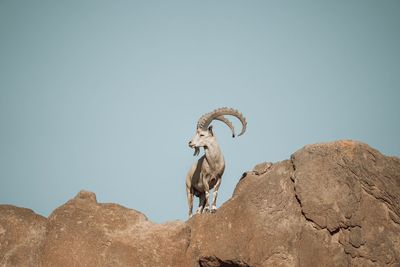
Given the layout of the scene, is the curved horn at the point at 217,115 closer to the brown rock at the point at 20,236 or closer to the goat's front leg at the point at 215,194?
the goat's front leg at the point at 215,194

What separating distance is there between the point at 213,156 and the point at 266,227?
3.55 metres

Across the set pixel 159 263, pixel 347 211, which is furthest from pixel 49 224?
Answer: pixel 347 211

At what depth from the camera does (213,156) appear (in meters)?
13.9

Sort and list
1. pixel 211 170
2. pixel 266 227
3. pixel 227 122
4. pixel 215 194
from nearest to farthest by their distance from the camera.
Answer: pixel 266 227, pixel 215 194, pixel 211 170, pixel 227 122

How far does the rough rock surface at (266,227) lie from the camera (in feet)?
34.1

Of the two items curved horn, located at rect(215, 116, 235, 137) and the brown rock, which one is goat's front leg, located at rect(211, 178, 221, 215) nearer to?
curved horn, located at rect(215, 116, 235, 137)

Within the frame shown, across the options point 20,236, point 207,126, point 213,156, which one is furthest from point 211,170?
point 20,236

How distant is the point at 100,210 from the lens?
11820mm

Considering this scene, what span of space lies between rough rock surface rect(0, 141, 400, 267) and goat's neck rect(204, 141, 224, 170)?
2.05 meters

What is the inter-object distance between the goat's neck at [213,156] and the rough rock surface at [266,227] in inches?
80.6

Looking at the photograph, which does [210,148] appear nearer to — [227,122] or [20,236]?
[227,122]

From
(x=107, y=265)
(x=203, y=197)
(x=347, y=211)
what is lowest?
(x=107, y=265)

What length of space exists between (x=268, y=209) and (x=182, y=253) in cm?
242

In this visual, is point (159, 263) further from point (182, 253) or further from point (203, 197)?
point (203, 197)
